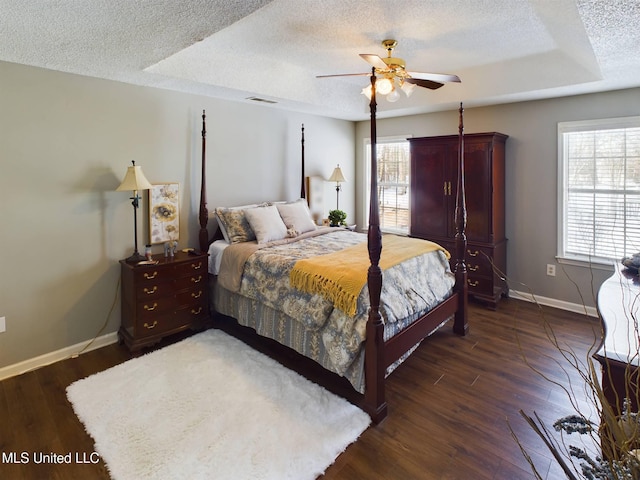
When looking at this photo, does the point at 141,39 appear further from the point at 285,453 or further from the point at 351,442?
the point at 351,442

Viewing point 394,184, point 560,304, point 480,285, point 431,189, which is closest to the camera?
point 560,304

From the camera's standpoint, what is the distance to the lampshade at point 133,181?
3180 millimetres

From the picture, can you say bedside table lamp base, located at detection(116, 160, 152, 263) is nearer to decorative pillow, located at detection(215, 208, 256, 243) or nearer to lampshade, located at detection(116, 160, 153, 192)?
lampshade, located at detection(116, 160, 153, 192)

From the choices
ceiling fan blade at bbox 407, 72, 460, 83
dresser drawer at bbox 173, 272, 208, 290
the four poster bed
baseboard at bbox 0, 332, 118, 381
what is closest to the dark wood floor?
baseboard at bbox 0, 332, 118, 381

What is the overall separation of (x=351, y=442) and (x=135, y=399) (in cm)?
151

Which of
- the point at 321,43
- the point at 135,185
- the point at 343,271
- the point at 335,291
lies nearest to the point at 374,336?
the point at 335,291

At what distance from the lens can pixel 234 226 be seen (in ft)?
12.7

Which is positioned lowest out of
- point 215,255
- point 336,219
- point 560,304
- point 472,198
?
point 560,304

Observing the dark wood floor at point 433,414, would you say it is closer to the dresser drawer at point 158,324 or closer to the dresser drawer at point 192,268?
the dresser drawer at point 158,324

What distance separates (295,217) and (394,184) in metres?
2.16

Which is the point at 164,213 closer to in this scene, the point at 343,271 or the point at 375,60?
the point at 343,271

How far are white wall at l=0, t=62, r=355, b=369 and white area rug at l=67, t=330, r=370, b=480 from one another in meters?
0.76

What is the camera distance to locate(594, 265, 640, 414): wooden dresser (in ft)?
3.91

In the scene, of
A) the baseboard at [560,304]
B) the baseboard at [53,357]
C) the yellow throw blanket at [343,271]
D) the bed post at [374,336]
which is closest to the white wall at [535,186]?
the baseboard at [560,304]
